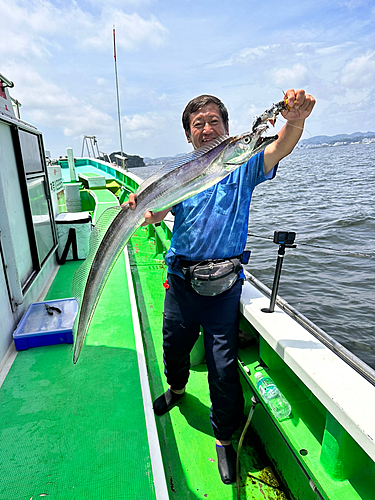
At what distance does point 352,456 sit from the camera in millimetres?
1620

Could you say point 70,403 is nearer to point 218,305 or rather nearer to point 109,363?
point 109,363

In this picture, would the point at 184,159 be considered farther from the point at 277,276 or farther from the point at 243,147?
the point at 277,276

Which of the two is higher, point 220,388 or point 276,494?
point 220,388

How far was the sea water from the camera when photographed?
6172mm

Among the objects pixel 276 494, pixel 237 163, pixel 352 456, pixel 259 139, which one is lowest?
pixel 276 494

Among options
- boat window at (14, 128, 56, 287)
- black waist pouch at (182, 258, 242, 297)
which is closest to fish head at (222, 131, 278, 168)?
black waist pouch at (182, 258, 242, 297)

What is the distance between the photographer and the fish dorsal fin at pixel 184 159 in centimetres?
161

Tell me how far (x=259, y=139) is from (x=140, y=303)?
129 inches

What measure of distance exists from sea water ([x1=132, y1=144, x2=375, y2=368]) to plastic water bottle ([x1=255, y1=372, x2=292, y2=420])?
42.3 inches

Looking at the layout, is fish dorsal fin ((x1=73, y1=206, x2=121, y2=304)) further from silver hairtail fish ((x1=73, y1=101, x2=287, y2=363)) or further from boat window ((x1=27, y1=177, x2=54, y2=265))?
boat window ((x1=27, y1=177, x2=54, y2=265))

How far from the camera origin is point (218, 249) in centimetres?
223

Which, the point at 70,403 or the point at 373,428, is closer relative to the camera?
the point at 373,428

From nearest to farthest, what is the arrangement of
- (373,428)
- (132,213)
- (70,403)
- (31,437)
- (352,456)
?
1. (373,428)
2. (352,456)
3. (132,213)
4. (31,437)
5. (70,403)

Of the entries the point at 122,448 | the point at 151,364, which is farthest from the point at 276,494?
the point at 151,364
